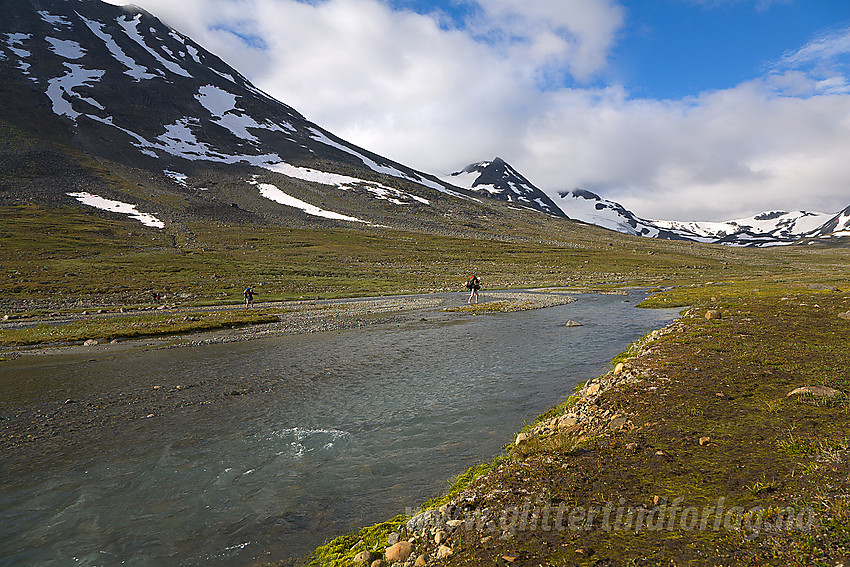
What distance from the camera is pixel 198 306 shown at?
6069cm

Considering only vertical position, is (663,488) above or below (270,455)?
above

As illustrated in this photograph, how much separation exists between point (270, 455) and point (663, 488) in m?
11.2

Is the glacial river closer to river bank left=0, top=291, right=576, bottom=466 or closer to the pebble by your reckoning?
river bank left=0, top=291, right=576, bottom=466

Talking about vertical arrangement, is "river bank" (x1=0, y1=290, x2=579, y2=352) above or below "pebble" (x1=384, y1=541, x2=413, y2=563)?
below

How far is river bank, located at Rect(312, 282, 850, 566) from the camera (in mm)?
6363

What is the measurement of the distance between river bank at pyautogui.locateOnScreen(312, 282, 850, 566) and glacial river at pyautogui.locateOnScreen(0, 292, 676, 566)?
199 cm

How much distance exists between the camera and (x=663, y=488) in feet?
26.3

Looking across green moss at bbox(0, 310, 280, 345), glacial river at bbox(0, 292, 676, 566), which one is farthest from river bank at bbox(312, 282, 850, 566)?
green moss at bbox(0, 310, 280, 345)

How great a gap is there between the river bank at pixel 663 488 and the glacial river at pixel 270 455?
199cm

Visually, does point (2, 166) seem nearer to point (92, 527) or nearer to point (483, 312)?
point (483, 312)

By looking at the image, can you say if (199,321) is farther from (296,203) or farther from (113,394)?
(296,203)

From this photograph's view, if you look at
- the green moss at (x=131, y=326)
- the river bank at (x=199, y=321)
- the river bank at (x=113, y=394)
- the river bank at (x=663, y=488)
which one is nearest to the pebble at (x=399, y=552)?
the river bank at (x=663, y=488)

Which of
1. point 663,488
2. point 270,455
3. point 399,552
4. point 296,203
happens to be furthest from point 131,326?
point 296,203

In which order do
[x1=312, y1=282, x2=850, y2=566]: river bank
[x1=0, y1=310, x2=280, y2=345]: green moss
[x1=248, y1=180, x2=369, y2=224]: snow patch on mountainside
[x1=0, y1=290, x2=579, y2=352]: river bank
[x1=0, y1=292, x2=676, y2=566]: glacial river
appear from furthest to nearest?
[x1=248, y1=180, x2=369, y2=224]: snow patch on mountainside < [x1=0, y1=310, x2=280, y2=345]: green moss < [x1=0, y1=290, x2=579, y2=352]: river bank < [x1=0, y1=292, x2=676, y2=566]: glacial river < [x1=312, y1=282, x2=850, y2=566]: river bank
